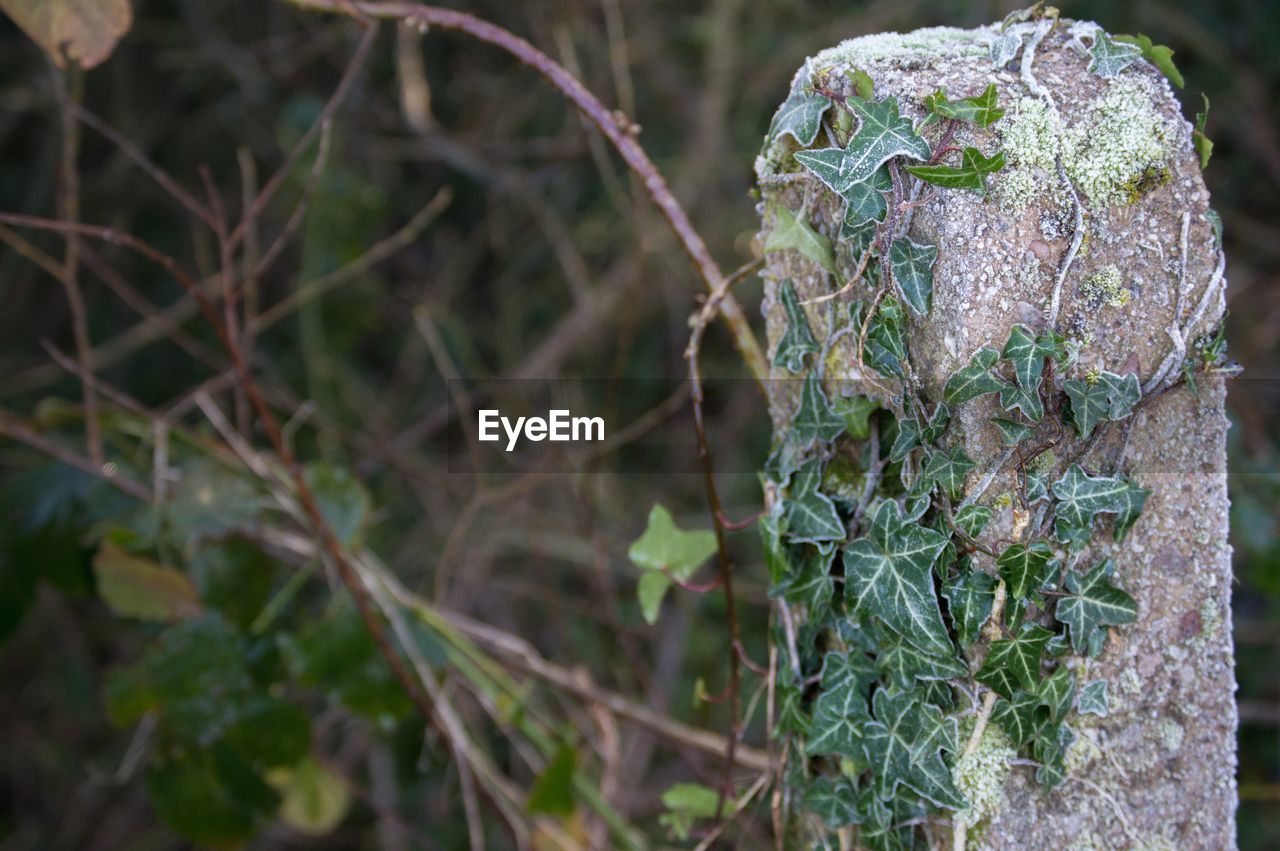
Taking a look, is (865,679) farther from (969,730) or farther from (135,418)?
(135,418)

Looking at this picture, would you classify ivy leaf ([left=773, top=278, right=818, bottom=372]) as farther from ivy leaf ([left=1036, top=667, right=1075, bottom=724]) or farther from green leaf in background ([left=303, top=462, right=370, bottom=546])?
green leaf in background ([left=303, top=462, right=370, bottom=546])

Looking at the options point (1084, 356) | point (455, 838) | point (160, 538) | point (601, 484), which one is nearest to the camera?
point (1084, 356)

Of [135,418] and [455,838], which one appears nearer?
[135,418]

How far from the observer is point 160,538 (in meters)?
1.11

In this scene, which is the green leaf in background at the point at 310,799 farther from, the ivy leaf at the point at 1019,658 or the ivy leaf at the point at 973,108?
the ivy leaf at the point at 973,108

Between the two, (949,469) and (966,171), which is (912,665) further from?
(966,171)

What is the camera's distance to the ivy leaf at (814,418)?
0.63 metres

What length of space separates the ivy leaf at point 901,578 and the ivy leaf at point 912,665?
11 millimetres

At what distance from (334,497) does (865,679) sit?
728mm

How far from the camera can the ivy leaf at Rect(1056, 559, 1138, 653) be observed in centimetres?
57

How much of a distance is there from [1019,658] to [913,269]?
235mm

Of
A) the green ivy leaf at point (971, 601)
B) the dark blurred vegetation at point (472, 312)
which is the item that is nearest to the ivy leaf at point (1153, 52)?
the green ivy leaf at point (971, 601)

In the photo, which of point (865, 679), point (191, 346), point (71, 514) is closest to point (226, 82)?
point (191, 346)

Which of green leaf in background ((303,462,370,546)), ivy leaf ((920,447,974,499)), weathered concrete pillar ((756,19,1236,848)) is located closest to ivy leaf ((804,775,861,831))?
weathered concrete pillar ((756,19,1236,848))
